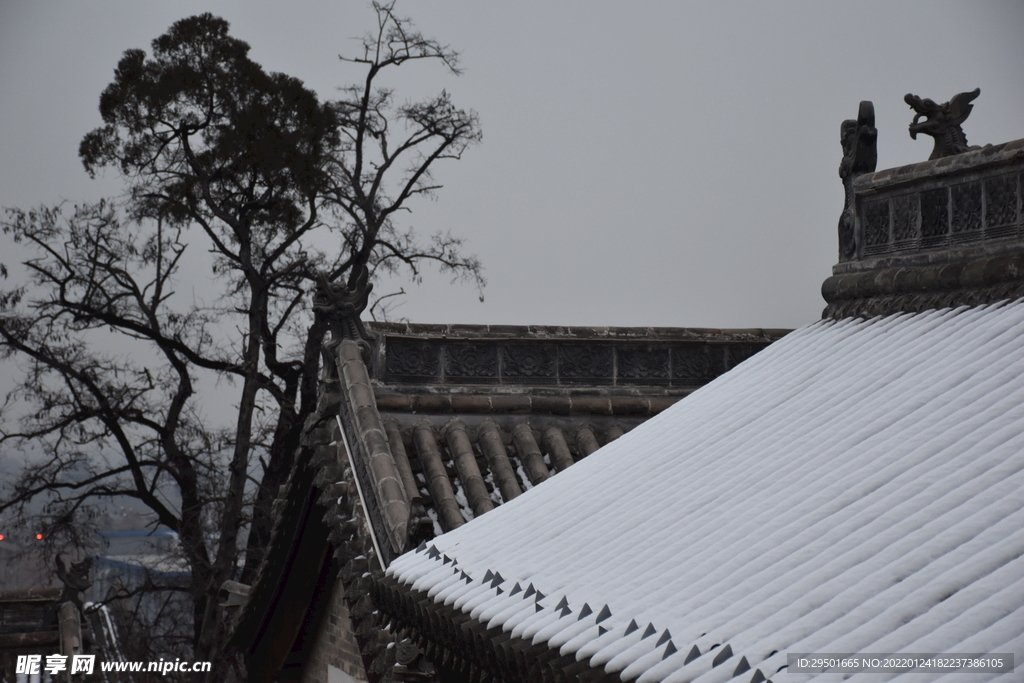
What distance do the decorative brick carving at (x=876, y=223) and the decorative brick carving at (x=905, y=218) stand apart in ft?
0.23


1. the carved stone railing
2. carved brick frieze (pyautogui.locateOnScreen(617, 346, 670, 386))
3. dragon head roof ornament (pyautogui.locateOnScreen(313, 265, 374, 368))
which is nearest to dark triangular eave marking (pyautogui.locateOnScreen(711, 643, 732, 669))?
the carved stone railing

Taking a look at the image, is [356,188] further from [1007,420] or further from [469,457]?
[1007,420]

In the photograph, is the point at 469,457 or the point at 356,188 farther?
the point at 356,188

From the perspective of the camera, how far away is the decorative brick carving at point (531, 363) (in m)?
8.11

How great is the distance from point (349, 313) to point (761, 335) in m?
3.45

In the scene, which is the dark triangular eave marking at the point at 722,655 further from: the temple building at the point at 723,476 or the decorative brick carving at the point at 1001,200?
the decorative brick carving at the point at 1001,200

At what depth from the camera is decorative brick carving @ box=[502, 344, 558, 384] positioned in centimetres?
811

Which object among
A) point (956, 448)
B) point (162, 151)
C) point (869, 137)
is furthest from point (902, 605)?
point (162, 151)

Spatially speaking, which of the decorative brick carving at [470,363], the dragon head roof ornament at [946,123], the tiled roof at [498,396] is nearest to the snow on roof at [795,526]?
the dragon head roof ornament at [946,123]

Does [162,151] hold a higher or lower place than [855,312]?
higher

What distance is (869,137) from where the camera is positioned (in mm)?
5750

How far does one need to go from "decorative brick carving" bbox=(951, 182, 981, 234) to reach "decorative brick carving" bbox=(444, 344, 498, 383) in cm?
397

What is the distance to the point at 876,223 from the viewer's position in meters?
5.56

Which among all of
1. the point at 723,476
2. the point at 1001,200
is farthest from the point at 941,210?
the point at 723,476
